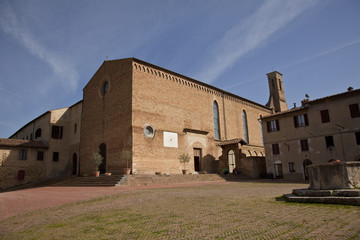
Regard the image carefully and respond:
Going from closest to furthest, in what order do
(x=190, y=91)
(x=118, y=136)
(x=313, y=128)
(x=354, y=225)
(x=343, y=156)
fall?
(x=354, y=225)
(x=343, y=156)
(x=313, y=128)
(x=118, y=136)
(x=190, y=91)

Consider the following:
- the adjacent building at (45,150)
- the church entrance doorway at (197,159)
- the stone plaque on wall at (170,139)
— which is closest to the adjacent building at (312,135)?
the church entrance doorway at (197,159)

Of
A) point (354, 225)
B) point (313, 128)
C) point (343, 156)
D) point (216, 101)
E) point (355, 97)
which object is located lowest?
point (354, 225)

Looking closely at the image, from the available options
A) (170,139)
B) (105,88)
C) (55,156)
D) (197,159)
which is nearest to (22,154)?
(55,156)

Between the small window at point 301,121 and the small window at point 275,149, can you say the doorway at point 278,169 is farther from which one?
the small window at point 301,121

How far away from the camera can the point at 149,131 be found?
78.1 feet

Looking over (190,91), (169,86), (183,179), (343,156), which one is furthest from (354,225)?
(190,91)

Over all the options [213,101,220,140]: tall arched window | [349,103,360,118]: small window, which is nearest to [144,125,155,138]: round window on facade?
[213,101,220,140]: tall arched window

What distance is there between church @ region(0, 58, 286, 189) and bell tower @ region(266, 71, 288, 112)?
13.7 m

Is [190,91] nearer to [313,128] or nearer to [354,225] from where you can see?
[313,128]

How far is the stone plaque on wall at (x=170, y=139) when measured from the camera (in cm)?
2491

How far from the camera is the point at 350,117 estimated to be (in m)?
20.0

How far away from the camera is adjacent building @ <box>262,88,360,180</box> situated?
19.9 m

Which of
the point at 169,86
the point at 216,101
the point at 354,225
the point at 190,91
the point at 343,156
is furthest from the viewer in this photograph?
the point at 216,101

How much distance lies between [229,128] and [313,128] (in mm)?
12935
